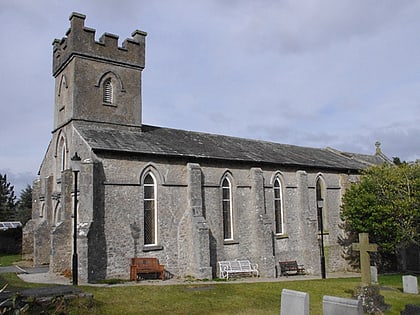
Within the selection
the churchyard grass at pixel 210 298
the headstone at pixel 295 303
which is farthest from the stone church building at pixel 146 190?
the headstone at pixel 295 303

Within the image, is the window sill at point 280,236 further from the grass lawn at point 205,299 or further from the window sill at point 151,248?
the window sill at point 151,248

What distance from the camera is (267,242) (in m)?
22.7

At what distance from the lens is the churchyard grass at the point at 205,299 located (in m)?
11.5

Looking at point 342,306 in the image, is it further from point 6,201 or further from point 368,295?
point 6,201

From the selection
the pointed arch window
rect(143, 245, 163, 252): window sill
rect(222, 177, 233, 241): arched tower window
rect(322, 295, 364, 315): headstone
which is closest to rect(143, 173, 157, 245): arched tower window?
rect(143, 245, 163, 252): window sill

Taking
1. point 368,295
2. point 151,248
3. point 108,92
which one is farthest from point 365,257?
point 108,92

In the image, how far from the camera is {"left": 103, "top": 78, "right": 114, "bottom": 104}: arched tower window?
22.7 metres

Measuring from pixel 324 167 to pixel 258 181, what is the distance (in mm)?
6870

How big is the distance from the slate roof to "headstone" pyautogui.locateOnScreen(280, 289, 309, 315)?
12.8 metres

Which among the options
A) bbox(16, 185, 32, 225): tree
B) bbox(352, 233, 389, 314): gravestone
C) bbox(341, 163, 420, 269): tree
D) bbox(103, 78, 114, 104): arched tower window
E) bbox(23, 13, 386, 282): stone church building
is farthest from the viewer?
bbox(16, 185, 32, 225): tree

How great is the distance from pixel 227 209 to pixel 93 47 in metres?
12.3

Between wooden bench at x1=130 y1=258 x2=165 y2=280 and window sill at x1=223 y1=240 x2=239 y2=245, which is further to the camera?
window sill at x1=223 y1=240 x2=239 y2=245

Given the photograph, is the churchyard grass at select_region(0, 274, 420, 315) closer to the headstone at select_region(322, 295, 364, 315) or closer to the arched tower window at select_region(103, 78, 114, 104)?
the headstone at select_region(322, 295, 364, 315)

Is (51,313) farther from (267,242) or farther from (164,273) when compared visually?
(267,242)
